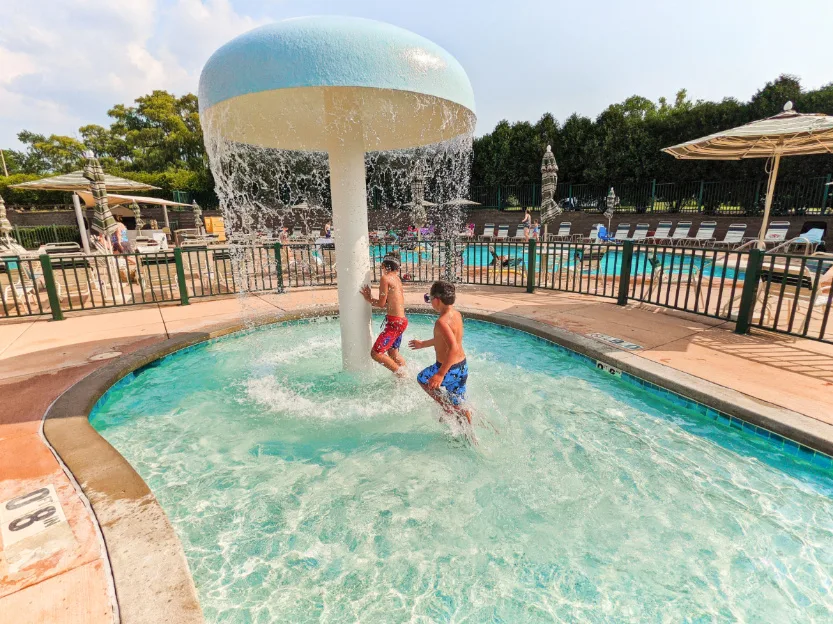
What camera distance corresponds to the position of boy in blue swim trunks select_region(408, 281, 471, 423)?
352cm

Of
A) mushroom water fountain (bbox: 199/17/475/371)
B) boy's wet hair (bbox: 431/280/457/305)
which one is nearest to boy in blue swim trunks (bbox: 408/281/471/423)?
boy's wet hair (bbox: 431/280/457/305)

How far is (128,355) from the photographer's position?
18.9ft

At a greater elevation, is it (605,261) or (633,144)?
(633,144)

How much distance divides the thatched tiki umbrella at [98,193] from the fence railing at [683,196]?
2317 centimetres

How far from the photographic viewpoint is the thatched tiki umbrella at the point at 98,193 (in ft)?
32.7

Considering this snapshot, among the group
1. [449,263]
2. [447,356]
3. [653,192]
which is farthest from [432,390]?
[653,192]

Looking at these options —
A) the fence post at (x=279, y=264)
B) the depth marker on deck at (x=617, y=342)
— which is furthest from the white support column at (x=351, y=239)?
the fence post at (x=279, y=264)

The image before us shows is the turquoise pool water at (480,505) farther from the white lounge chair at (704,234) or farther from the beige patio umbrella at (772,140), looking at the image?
the white lounge chair at (704,234)

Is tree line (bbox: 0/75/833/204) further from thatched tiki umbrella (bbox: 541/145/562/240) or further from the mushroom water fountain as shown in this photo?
the mushroom water fountain

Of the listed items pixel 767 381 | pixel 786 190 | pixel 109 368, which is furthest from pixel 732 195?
pixel 109 368

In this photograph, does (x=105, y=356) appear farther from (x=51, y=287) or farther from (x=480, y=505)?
(x=480, y=505)

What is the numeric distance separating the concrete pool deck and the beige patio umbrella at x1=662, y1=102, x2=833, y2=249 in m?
2.63

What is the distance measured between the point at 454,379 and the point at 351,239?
204 centimetres

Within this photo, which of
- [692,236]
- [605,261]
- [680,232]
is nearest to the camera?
[605,261]
